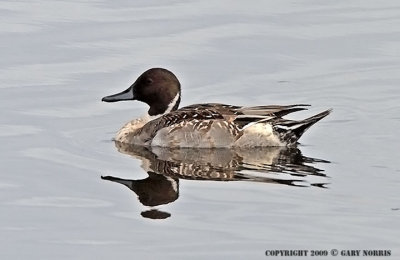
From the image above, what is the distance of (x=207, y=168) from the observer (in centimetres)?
1445

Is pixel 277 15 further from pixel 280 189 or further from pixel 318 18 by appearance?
pixel 280 189

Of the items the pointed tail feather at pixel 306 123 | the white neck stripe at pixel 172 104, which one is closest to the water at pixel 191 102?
the pointed tail feather at pixel 306 123

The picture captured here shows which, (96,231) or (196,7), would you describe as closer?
(96,231)

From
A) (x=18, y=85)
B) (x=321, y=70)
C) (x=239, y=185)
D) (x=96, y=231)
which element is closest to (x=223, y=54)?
(x=321, y=70)

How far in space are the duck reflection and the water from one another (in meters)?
0.13

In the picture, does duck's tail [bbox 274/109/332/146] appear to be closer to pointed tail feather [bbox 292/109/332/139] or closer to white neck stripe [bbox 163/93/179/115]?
pointed tail feather [bbox 292/109/332/139]

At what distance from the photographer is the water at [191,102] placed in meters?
11.8

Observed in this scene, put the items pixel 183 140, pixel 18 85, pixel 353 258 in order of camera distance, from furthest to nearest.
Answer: pixel 18 85
pixel 183 140
pixel 353 258

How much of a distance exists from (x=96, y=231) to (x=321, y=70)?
270 inches

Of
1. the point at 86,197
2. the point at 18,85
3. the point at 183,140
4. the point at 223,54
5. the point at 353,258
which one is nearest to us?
the point at 353,258

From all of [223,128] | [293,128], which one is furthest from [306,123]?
[223,128]

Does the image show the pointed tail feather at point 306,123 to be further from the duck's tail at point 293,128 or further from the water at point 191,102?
the water at point 191,102

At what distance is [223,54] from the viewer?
18906 millimetres

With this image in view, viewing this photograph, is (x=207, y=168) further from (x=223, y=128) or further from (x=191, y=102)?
(x=191, y=102)
